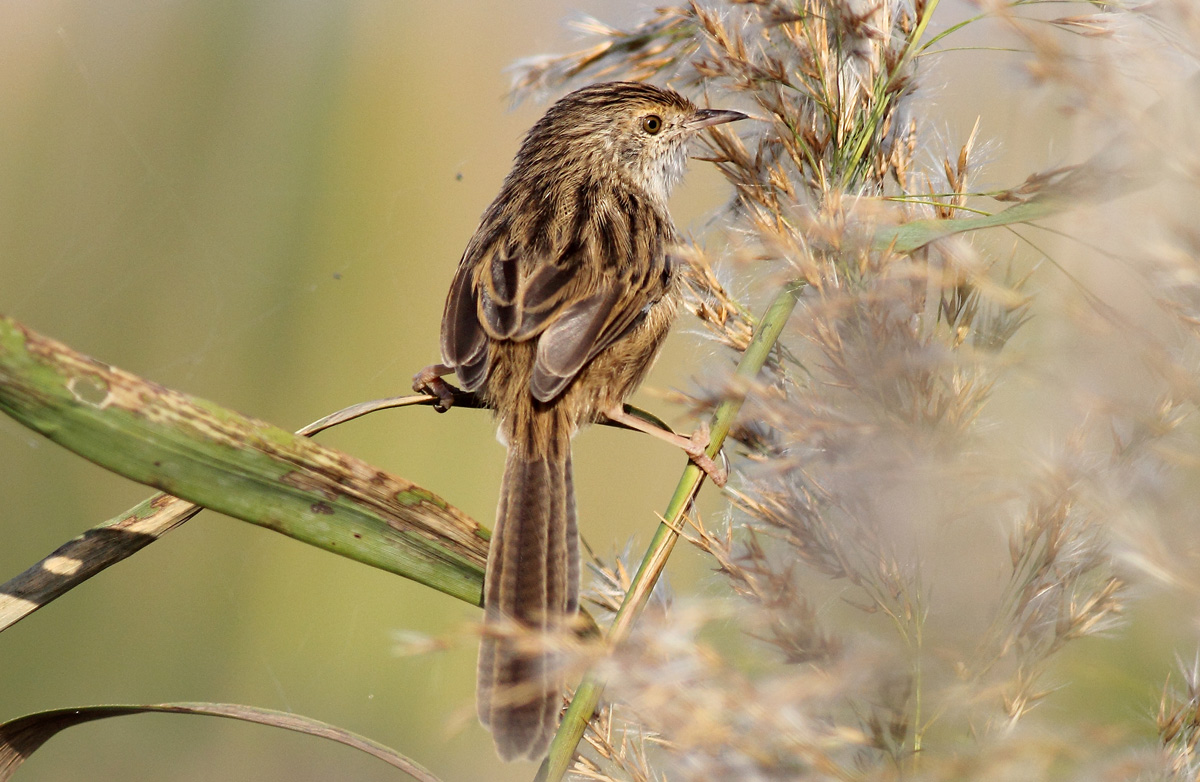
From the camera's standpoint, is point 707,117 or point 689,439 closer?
point 689,439

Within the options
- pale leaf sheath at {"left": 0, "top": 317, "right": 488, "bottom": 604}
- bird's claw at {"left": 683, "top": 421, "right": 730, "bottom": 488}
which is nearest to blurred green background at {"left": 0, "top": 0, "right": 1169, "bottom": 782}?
bird's claw at {"left": 683, "top": 421, "right": 730, "bottom": 488}

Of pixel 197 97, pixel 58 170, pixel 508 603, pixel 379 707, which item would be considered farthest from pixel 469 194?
pixel 508 603

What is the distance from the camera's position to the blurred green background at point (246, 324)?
2.68 metres

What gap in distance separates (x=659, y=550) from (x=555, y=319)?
1.02 m

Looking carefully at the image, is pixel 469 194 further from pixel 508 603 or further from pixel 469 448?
pixel 508 603

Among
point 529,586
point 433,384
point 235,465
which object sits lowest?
point 529,586

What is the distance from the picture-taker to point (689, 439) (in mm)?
1850

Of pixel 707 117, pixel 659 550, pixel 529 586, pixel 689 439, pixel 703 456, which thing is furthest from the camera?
pixel 707 117

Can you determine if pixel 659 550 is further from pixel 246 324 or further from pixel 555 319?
pixel 246 324

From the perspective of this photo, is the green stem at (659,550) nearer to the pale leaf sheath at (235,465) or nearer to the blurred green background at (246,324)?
the pale leaf sheath at (235,465)

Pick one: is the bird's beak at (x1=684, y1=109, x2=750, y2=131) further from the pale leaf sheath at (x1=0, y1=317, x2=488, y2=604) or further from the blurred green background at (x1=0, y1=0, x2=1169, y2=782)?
the pale leaf sheath at (x1=0, y1=317, x2=488, y2=604)

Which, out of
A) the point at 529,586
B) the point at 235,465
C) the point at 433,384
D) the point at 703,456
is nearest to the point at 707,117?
Answer: the point at 433,384

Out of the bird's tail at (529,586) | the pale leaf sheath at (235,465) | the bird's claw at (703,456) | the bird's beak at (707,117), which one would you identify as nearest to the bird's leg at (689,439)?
the bird's claw at (703,456)

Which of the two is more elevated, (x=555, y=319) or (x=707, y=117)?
(x=707, y=117)
